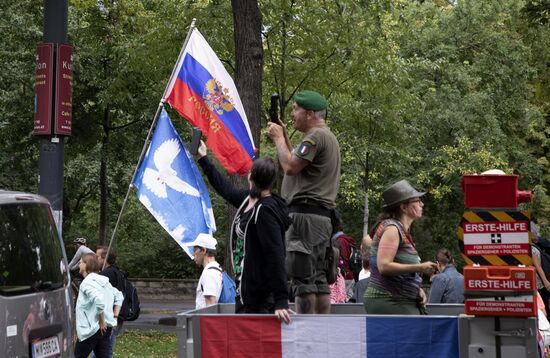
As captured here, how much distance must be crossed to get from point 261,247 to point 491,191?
1.55 metres

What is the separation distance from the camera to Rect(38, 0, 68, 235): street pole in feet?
41.1

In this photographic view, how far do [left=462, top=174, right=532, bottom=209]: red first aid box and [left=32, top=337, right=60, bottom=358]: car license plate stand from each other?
3.50 meters

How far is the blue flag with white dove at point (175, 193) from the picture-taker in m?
10.4

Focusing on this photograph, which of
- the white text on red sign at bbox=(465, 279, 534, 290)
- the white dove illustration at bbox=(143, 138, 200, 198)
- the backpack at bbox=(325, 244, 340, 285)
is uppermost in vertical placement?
the white dove illustration at bbox=(143, 138, 200, 198)

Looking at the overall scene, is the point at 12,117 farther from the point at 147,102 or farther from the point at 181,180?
the point at 181,180

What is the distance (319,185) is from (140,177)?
3.79 meters

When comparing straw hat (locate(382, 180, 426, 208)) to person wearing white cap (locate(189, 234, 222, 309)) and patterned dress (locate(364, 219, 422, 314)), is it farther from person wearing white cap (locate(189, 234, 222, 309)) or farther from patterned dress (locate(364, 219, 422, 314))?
person wearing white cap (locate(189, 234, 222, 309))

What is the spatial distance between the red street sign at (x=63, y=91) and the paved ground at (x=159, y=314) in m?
9.94

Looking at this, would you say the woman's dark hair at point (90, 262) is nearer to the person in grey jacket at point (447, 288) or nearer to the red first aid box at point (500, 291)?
the person in grey jacket at point (447, 288)

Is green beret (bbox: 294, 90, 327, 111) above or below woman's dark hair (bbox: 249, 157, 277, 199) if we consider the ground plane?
above

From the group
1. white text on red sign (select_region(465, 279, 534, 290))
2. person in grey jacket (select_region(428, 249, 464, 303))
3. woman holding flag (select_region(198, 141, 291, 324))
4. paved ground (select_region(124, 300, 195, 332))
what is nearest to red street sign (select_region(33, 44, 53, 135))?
person in grey jacket (select_region(428, 249, 464, 303))

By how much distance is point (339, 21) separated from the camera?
22.1m

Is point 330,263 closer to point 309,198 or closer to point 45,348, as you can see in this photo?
point 309,198

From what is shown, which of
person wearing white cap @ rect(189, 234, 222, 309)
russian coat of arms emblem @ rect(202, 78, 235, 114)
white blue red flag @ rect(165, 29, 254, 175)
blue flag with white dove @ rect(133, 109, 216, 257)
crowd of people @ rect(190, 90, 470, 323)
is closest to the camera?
crowd of people @ rect(190, 90, 470, 323)
